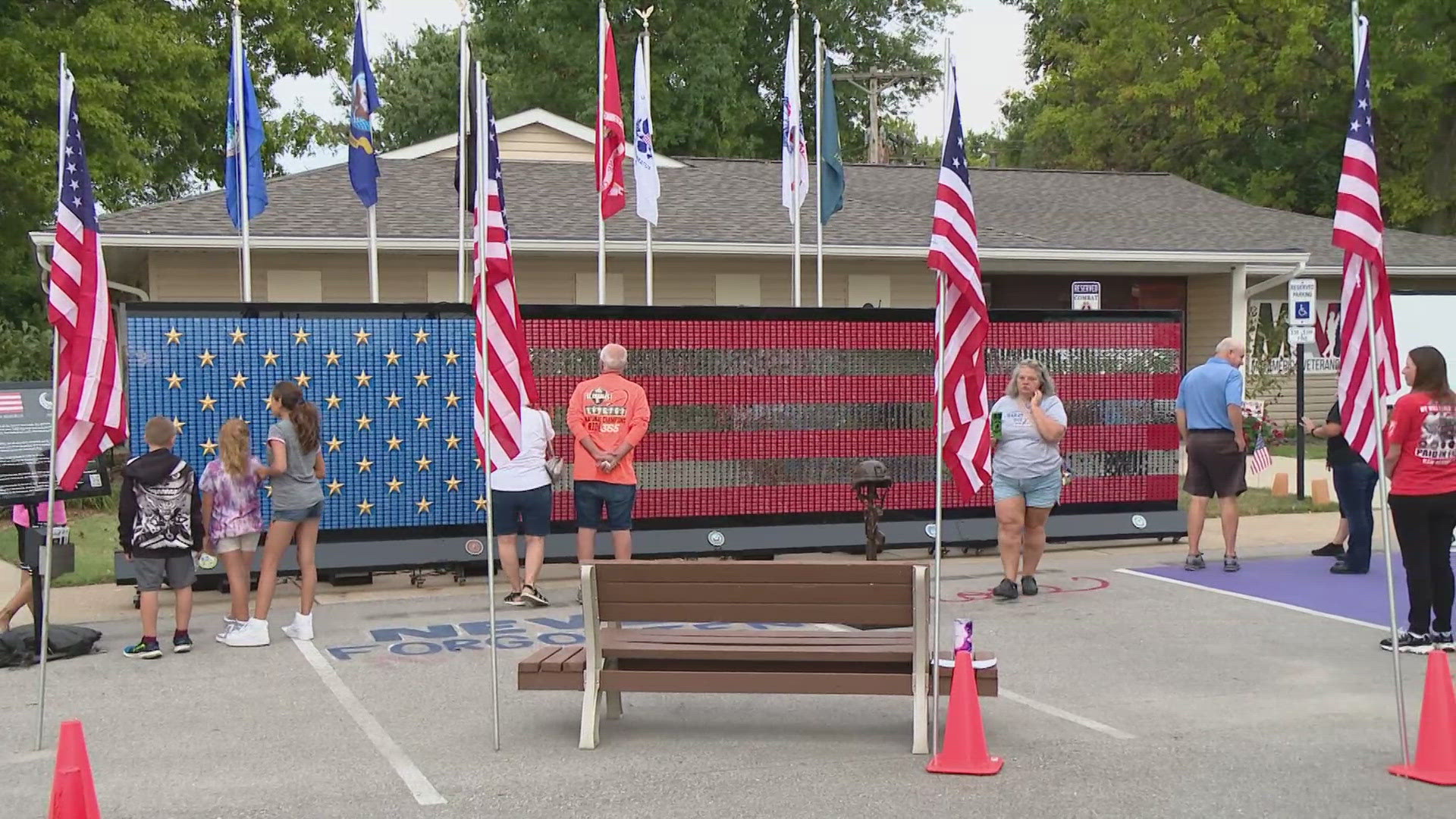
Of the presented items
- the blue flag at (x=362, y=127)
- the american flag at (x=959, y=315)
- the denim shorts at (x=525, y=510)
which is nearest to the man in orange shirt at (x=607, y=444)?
the denim shorts at (x=525, y=510)

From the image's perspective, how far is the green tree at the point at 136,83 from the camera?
65.6 ft

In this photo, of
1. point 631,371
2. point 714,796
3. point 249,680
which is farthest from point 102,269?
point 631,371

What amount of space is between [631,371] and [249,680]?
461 cm

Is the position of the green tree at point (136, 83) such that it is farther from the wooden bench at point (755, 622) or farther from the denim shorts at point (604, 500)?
the wooden bench at point (755, 622)

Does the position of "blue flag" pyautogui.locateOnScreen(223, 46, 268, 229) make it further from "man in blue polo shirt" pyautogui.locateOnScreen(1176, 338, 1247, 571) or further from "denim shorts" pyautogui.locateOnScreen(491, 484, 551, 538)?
"man in blue polo shirt" pyautogui.locateOnScreen(1176, 338, 1247, 571)

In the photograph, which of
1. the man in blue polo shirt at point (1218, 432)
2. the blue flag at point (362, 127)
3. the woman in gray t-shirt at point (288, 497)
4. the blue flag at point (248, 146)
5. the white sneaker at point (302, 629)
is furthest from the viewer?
the blue flag at point (248, 146)

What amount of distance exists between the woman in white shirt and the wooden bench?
144 inches

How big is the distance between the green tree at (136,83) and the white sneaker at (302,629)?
13275 mm

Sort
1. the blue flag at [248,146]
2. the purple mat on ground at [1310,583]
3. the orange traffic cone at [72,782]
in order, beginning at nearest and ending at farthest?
1. the orange traffic cone at [72,782]
2. the purple mat on ground at [1310,583]
3. the blue flag at [248,146]

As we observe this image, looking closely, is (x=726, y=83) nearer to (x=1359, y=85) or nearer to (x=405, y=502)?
(x=405, y=502)

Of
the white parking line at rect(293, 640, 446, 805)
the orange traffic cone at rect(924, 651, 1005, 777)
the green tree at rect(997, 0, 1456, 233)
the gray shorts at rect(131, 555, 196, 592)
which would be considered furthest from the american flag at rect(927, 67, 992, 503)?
the green tree at rect(997, 0, 1456, 233)

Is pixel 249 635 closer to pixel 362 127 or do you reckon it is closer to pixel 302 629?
pixel 302 629

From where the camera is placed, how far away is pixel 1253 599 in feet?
34.0

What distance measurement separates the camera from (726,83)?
38.1 meters
